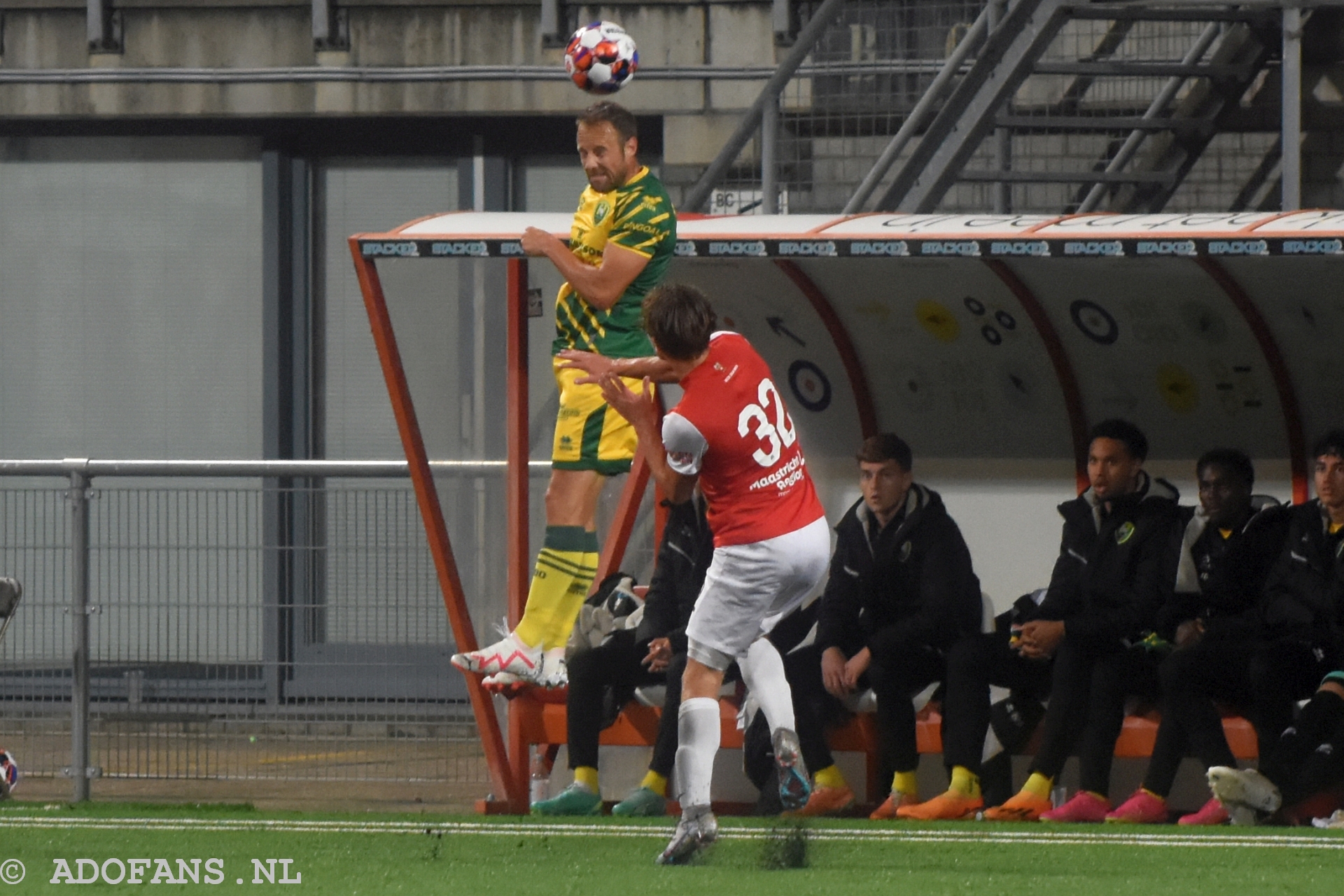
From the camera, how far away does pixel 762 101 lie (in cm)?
1097

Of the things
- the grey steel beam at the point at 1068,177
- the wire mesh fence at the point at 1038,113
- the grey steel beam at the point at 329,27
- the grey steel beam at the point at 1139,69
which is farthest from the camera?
the grey steel beam at the point at 329,27

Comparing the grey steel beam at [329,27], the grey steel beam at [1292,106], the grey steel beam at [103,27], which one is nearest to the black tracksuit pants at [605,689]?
the grey steel beam at [1292,106]

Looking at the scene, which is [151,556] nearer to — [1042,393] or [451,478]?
[451,478]

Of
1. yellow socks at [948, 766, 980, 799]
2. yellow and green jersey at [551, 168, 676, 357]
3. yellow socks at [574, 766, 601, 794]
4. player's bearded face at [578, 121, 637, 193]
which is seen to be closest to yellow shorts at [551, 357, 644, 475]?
yellow and green jersey at [551, 168, 676, 357]

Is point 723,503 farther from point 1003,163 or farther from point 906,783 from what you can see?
point 1003,163

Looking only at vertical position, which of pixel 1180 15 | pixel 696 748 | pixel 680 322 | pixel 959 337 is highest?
pixel 1180 15

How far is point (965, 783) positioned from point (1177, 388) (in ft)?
6.10

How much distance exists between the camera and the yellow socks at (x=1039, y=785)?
7.92 m

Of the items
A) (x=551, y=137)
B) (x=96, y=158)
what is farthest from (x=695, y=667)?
(x=96, y=158)

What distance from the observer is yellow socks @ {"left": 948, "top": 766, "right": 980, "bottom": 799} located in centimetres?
796

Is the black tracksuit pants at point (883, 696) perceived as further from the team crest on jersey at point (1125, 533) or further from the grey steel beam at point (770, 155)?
the grey steel beam at point (770, 155)

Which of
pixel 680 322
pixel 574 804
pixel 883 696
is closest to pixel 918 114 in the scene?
pixel 883 696

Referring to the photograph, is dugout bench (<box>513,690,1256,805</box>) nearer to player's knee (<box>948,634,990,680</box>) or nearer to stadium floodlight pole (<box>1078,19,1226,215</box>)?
player's knee (<box>948,634,990,680</box>)

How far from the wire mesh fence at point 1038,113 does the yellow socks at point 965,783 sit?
3.74 metres
